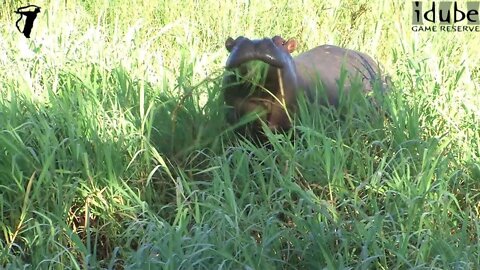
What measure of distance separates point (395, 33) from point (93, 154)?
194cm

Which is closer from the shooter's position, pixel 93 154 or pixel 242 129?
pixel 93 154

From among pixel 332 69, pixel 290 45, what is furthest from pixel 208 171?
pixel 332 69

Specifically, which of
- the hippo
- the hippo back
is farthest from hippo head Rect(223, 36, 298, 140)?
the hippo back

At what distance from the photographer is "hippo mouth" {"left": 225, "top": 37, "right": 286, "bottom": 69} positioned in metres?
3.33

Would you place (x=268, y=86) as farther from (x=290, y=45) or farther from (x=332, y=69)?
(x=332, y=69)

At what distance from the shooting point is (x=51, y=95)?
11.2 feet

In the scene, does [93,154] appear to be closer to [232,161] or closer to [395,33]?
[232,161]

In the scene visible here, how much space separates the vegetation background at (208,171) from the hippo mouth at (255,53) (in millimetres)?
95

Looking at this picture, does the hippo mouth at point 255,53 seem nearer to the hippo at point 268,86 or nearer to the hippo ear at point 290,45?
the hippo at point 268,86

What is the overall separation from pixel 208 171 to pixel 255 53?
0.49 metres

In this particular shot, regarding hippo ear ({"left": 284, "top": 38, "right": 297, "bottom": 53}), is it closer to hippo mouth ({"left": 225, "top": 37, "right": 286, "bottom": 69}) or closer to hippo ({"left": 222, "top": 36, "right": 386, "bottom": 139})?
hippo ({"left": 222, "top": 36, "right": 386, "bottom": 139})

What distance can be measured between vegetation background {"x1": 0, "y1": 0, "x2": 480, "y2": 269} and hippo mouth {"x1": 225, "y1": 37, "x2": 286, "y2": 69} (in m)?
0.09

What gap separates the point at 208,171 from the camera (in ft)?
10.2

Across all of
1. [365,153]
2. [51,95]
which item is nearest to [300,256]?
[365,153]
